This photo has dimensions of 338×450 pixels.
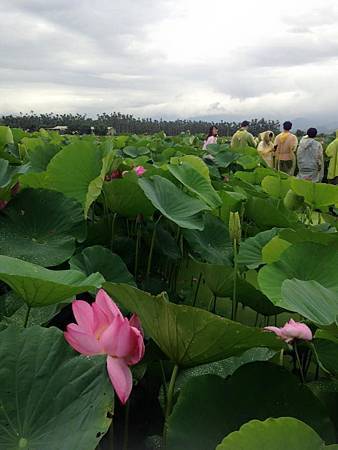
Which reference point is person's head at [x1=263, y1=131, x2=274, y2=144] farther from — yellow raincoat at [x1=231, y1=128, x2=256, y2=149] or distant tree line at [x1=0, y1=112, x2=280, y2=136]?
distant tree line at [x1=0, y1=112, x2=280, y2=136]

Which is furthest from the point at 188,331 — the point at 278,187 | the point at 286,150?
the point at 286,150

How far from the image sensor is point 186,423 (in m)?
0.60

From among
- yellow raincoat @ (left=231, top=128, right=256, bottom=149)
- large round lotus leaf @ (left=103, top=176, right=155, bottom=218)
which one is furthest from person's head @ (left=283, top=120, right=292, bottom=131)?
large round lotus leaf @ (left=103, top=176, right=155, bottom=218)

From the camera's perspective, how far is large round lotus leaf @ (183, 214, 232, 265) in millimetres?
1272

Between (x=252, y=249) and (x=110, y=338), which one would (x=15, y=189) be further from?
(x=110, y=338)

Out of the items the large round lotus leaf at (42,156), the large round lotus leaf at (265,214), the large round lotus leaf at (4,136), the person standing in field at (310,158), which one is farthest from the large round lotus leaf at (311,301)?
the person standing in field at (310,158)

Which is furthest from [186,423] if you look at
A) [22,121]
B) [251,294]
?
[22,121]

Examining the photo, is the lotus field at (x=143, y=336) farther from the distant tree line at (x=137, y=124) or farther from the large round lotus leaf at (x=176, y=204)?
the distant tree line at (x=137, y=124)

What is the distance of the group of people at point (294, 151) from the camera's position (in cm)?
581

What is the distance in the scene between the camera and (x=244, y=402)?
2.09ft

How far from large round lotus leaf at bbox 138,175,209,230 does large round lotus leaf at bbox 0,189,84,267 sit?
0.16 m

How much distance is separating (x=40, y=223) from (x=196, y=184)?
43cm

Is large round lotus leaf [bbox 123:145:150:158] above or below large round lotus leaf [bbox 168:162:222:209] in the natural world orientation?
below

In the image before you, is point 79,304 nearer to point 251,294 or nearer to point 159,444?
point 159,444
